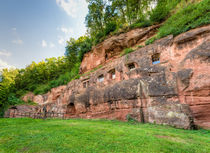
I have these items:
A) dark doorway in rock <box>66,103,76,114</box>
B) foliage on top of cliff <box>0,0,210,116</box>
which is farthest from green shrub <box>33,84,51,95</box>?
dark doorway in rock <box>66,103,76,114</box>

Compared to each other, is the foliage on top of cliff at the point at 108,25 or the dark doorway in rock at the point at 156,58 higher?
the foliage on top of cliff at the point at 108,25

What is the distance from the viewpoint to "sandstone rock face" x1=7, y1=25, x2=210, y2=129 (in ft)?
23.0

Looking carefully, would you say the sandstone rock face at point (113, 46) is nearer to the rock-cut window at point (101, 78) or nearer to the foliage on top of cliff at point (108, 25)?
the foliage on top of cliff at point (108, 25)

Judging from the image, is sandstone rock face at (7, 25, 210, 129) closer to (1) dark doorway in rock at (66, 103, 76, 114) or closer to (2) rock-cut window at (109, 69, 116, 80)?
(2) rock-cut window at (109, 69, 116, 80)

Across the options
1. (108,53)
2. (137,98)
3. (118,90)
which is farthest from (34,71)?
(137,98)

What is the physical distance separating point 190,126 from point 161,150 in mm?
4526

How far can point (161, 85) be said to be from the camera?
8.40 meters

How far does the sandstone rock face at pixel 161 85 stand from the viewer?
700cm

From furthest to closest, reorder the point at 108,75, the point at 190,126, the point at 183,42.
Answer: the point at 108,75, the point at 183,42, the point at 190,126

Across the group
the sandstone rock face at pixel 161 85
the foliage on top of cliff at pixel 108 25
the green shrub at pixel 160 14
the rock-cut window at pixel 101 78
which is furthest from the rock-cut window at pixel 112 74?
the green shrub at pixel 160 14

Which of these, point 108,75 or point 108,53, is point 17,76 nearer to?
point 108,53

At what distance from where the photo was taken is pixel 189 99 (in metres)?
7.43

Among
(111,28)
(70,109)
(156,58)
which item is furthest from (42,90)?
(156,58)

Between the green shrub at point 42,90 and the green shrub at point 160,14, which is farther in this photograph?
the green shrub at point 42,90
